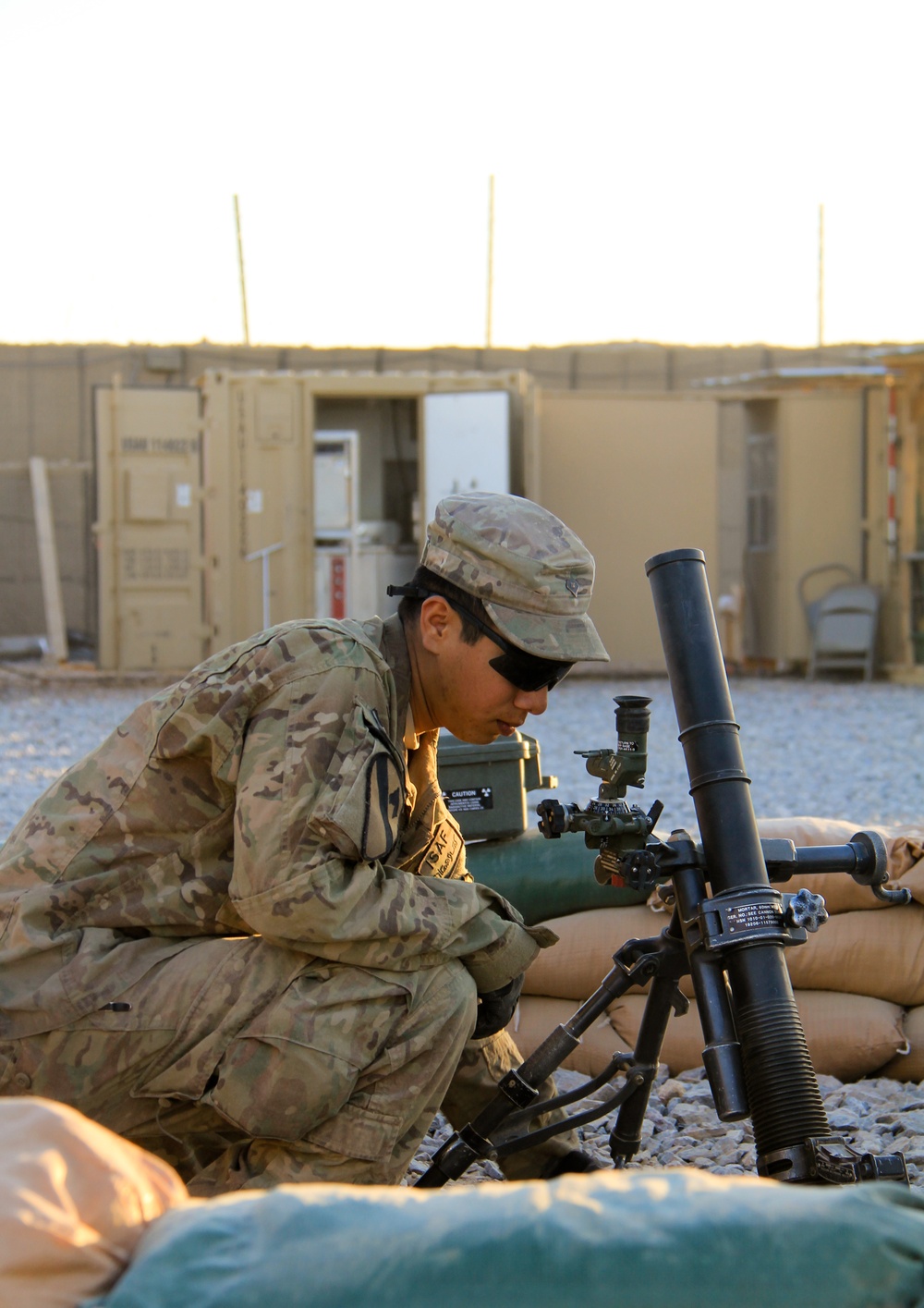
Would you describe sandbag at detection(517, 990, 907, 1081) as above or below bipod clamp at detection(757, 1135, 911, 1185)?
below

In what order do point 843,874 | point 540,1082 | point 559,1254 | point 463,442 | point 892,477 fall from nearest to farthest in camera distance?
point 559,1254, point 540,1082, point 843,874, point 463,442, point 892,477

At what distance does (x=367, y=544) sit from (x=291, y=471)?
87 cm

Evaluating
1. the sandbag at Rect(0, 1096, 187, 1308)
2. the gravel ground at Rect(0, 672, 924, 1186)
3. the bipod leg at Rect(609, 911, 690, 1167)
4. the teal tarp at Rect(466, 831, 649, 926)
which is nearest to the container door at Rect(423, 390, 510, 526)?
the gravel ground at Rect(0, 672, 924, 1186)

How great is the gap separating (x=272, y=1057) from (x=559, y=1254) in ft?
4.11

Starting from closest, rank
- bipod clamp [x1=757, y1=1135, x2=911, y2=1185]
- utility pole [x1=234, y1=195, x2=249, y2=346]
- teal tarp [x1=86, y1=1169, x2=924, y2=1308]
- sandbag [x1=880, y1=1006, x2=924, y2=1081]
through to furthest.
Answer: teal tarp [x1=86, y1=1169, x2=924, y2=1308], bipod clamp [x1=757, y1=1135, x2=911, y2=1185], sandbag [x1=880, y1=1006, x2=924, y2=1081], utility pole [x1=234, y1=195, x2=249, y2=346]

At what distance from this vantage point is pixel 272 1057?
215 centimetres

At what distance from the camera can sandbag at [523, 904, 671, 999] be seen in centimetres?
333

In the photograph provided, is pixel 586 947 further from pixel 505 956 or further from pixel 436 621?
pixel 436 621

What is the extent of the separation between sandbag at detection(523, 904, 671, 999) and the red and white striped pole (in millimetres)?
9438

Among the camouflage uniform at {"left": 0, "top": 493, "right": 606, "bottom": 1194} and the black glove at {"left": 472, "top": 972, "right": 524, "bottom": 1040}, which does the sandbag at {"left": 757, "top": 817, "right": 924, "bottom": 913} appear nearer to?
the black glove at {"left": 472, "top": 972, "right": 524, "bottom": 1040}

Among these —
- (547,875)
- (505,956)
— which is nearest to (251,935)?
(505,956)

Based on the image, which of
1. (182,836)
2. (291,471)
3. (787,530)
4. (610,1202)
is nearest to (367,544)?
(291,471)

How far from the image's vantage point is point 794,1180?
195 centimetres

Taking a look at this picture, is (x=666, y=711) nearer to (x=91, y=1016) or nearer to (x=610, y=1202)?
(x=91, y=1016)
